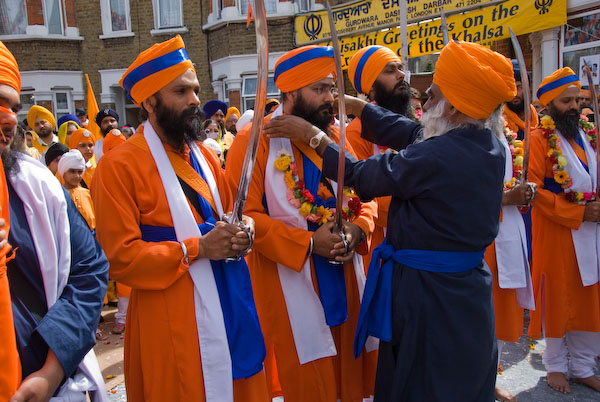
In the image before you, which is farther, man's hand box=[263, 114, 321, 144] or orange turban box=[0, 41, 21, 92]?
man's hand box=[263, 114, 321, 144]

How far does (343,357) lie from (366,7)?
10838 mm

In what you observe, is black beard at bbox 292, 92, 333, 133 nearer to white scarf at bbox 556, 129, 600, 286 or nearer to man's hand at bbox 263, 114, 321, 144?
man's hand at bbox 263, 114, 321, 144

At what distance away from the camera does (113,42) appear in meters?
16.1

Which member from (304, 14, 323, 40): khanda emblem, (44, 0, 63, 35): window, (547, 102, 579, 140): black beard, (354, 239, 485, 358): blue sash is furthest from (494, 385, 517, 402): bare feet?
(44, 0, 63, 35): window

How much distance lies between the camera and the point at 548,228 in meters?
4.01

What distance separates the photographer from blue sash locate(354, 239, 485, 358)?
7.44 ft

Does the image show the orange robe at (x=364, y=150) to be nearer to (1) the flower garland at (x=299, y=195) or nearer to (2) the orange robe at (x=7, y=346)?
(1) the flower garland at (x=299, y=195)

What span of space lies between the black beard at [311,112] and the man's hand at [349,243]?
67cm

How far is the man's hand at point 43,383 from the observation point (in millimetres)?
1567

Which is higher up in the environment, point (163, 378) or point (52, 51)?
point (52, 51)

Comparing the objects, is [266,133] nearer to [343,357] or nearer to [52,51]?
[343,357]

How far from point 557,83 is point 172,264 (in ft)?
11.7

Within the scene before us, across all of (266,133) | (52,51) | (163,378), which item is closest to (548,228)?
(266,133)

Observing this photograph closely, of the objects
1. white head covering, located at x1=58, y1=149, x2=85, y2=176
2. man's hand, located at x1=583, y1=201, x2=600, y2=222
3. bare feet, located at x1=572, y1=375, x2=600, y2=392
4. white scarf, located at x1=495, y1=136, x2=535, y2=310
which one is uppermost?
white head covering, located at x1=58, y1=149, x2=85, y2=176
